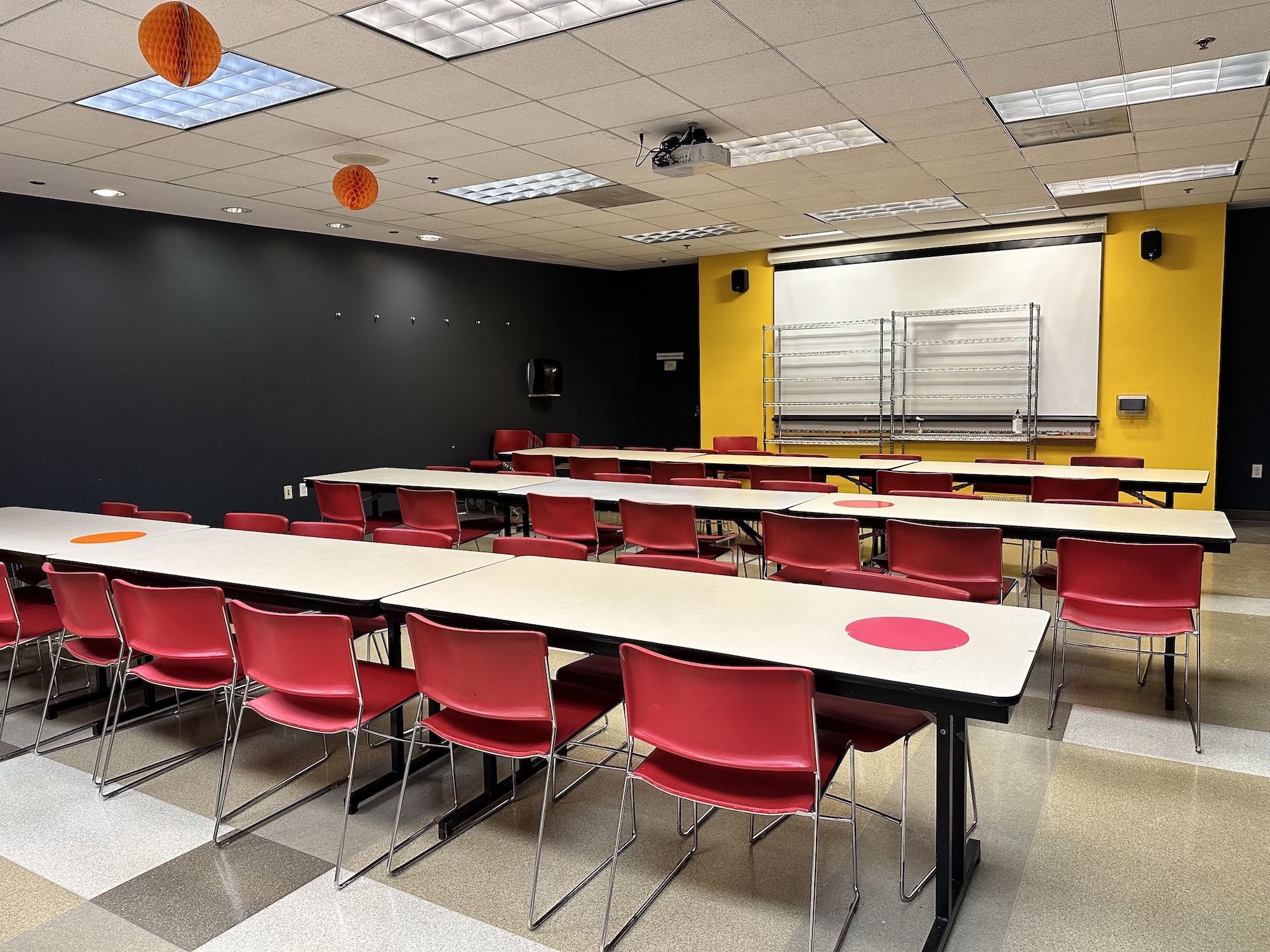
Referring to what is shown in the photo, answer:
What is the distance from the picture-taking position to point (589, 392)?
12289mm

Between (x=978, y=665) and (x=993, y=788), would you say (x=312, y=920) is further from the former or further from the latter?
(x=993, y=788)

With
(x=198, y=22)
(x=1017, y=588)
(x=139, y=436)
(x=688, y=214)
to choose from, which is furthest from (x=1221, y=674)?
(x=139, y=436)

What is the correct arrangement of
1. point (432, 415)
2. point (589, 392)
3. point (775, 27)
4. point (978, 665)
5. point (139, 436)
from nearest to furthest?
point (978, 665)
point (775, 27)
point (139, 436)
point (432, 415)
point (589, 392)

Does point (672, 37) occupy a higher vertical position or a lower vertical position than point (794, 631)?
higher

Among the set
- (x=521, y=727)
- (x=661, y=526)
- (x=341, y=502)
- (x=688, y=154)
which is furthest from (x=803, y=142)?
(x=521, y=727)

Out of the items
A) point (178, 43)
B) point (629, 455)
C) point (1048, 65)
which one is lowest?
point (629, 455)

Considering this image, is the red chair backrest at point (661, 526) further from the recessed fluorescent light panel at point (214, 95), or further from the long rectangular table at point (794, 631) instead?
the recessed fluorescent light panel at point (214, 95)

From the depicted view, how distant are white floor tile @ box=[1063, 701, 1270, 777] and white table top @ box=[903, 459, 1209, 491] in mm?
2127

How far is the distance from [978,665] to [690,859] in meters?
1.15

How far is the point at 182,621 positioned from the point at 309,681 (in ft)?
2.23

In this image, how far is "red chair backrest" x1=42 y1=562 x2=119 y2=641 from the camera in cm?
330

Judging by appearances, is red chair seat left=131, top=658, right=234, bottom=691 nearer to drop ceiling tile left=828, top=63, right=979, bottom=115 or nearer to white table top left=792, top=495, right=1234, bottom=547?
white table top left=792, top=495, right=1234, bottom=547

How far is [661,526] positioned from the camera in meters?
5.00

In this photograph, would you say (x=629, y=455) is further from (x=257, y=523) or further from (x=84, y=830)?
(x=84, y=830)
